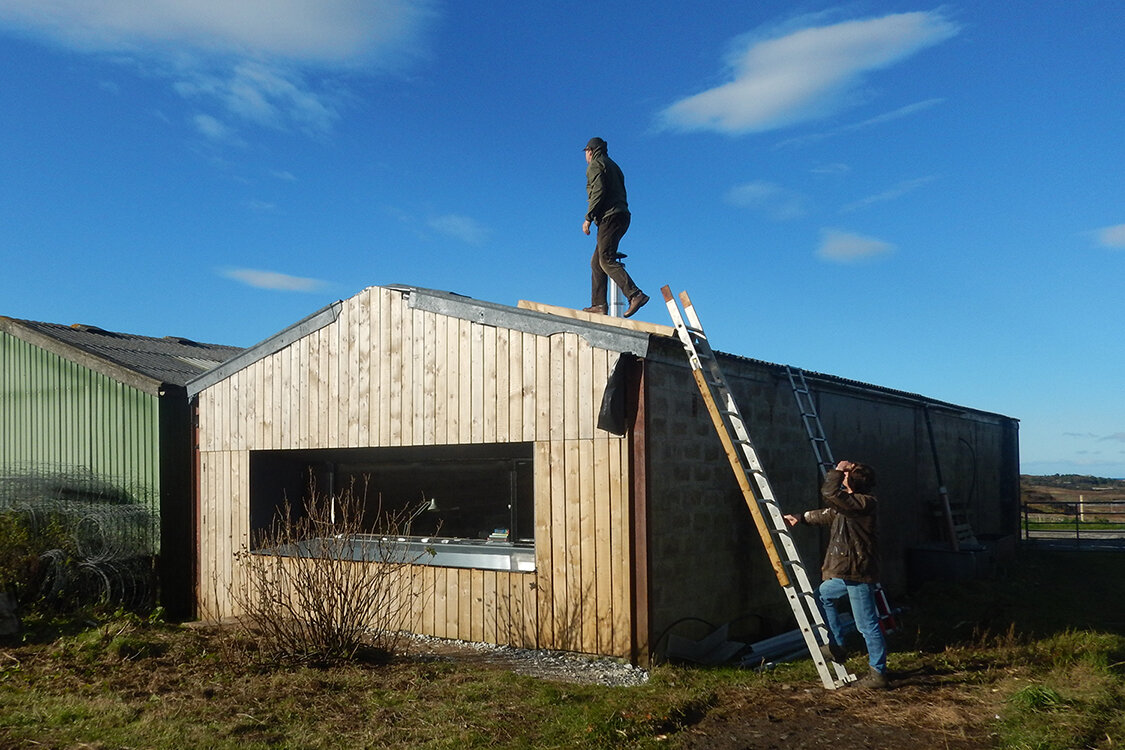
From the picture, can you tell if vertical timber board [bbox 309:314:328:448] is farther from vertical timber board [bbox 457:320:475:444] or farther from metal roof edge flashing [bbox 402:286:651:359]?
vertical timber board [bbox 457:320:475:444]

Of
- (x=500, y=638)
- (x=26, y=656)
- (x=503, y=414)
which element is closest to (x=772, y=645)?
A: (x=500, y=638)

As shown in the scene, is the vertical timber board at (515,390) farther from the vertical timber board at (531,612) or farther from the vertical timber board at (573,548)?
the vertical timber board at (531,612)

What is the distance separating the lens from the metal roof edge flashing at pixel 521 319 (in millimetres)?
8328

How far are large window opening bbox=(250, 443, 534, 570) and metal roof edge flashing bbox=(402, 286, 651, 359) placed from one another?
1.48m

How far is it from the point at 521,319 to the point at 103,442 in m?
7.68

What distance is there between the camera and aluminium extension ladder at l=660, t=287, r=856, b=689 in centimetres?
730

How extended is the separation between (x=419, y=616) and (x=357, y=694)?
259cm

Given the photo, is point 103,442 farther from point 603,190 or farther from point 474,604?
point 603,190

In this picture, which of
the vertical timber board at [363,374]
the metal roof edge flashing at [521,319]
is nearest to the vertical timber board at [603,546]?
the metal roof edge flashing at [521,319]

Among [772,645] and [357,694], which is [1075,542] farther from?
[357,694]

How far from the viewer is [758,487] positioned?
26.6ft

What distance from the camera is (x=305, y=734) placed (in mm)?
6395

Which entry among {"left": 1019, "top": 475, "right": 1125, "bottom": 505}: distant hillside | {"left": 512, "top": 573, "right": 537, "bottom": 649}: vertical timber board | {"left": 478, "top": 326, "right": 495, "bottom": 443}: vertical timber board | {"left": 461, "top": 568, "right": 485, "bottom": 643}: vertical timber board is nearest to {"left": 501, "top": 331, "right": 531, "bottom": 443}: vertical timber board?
{"left": 478, "top": 326, "right": 495, "bottom": 443}: vertical timber board

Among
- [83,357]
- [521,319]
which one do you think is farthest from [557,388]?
[83,357]
